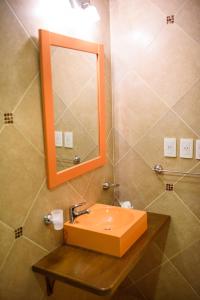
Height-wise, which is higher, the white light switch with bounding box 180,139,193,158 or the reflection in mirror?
the reflection in mirror

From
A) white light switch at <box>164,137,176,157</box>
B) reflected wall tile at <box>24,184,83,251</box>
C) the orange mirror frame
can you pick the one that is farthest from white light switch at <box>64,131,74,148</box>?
white light switch at <box>164,137,176,157</box>

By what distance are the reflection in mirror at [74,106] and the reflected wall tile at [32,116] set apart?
0.12 meters

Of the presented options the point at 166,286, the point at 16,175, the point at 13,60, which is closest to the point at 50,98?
the point at 13,60

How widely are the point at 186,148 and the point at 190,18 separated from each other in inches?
32.6

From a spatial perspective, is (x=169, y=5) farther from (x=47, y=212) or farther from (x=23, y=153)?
(x=47, y=212)

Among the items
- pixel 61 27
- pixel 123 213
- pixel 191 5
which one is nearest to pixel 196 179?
pixel 123 213

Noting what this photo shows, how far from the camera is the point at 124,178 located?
7.54 ft

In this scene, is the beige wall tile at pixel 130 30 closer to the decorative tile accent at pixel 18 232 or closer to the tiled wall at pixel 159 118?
the tiled wall at pixel 159 118

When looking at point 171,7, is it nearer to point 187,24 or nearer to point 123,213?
point 187,24

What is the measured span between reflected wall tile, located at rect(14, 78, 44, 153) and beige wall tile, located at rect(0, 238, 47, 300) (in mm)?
516

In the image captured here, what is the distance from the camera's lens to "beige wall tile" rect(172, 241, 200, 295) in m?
2.08

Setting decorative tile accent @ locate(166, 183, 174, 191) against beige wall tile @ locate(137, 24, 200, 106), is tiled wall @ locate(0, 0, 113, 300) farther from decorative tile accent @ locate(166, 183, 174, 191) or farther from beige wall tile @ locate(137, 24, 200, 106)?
decorative tile accent @ locate(166, 183, 174, 191)

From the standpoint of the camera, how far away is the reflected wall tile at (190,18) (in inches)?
71.7

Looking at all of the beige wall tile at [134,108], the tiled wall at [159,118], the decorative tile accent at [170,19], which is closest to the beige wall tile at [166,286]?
the tiled wall at [159,118]
